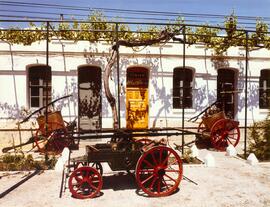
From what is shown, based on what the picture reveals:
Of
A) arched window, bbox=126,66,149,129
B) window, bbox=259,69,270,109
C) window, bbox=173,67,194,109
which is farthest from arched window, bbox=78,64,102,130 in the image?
window, bbox=259,69,270,109

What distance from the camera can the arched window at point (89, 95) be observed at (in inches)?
473

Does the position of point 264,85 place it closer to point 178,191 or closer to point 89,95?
point 89,95

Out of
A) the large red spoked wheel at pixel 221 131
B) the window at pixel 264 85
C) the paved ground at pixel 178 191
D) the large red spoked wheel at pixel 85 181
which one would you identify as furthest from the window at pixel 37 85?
the window at pixel 264 85

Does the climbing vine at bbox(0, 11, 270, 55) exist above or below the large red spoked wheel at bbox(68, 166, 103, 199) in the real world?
above

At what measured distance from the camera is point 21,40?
1132 cm

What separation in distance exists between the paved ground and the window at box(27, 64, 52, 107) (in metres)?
4.68

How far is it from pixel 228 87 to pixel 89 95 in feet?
19.8

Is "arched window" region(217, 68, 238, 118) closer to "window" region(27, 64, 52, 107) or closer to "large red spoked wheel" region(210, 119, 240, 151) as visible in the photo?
"large red spoked wheel" region(210, 119, 240, 151)

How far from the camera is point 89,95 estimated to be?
12.1 meters

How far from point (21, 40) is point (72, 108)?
324 cm

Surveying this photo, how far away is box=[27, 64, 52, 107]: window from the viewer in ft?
38.2

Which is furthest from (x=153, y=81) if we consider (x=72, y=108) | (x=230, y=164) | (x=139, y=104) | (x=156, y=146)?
(x=156, y=146)

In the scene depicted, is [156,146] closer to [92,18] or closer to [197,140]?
[197,140]

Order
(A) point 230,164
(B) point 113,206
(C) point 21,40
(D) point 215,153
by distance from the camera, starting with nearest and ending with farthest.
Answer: (B) point 113,206
(A) point 230,164
(D) point 215,153
(C) point 21,40
